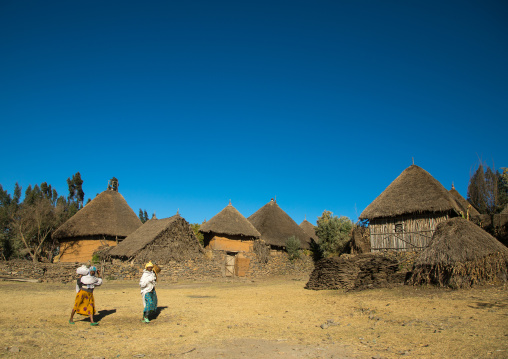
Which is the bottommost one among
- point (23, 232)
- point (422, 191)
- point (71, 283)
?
point (71, 283)

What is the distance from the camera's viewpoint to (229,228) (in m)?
26.3

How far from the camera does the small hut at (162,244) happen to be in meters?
21.8

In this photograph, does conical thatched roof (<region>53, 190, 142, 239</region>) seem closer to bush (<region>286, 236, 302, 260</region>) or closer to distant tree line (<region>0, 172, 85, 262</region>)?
distant tree line (<region>0, 172, 85, 262</region>)

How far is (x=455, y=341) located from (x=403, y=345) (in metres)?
0.93

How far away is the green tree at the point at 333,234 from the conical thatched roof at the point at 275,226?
Result: 7.10ft

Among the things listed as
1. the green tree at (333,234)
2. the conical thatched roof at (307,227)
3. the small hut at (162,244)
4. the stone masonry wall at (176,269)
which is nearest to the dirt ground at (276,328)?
the stone masonry wall at (176,269)

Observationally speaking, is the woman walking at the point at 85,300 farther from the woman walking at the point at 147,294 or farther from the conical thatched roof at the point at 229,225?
the conical thatched roof at the point at 229,225

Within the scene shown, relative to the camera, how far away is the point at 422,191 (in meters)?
21.1

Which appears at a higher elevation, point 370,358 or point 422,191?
point 422,191

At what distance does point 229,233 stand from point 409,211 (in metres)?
12.6

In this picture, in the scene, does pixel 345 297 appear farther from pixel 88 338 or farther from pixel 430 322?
pixel 88 338

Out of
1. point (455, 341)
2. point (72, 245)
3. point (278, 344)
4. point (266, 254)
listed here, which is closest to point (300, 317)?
point (278, 344)

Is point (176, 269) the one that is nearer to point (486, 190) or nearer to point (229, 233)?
point (229, 233)

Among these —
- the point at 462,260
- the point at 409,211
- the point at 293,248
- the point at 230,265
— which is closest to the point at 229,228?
the point at 230,265
